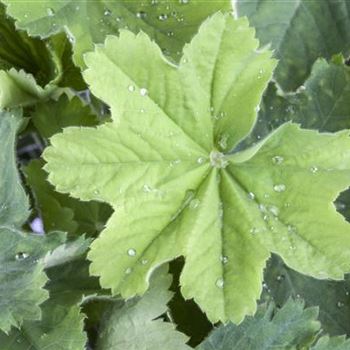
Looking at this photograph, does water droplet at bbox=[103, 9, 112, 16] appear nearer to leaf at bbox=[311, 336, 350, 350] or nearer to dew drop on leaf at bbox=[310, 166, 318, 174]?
dew drop on leaf at bbox=[310, 166, 318, 174]

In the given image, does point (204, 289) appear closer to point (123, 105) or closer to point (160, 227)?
point (160, 227)

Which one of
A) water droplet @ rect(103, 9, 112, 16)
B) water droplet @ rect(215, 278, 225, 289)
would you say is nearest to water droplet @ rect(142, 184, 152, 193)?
water droplet @ rect(215, 278, 225, 289)

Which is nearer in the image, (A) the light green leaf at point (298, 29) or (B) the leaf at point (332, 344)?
(B) the leaf at point (332, 344)

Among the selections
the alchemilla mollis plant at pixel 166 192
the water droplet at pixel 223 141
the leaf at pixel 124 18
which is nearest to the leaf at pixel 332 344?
the alchemilla mollis plant at pixel 166 192

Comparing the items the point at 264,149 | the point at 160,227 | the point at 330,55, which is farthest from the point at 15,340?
the point at 330,55

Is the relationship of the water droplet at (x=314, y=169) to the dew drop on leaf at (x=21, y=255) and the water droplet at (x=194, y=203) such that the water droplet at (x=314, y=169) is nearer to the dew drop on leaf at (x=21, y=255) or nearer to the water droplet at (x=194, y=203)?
the water droplet at (x=194, y=203)

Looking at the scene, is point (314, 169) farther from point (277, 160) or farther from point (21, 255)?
point (21, 255)

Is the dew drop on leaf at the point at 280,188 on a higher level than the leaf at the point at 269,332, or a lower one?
higher
